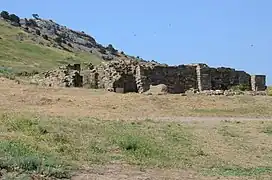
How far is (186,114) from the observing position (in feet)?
78.6

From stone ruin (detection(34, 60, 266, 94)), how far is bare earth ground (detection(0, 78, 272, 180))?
278cm

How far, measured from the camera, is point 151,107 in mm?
Answer: 25000

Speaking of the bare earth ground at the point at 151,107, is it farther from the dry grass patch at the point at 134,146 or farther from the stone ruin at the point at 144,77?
the stone ruin at the point at 144,77

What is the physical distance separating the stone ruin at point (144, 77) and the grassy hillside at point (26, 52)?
21297mm

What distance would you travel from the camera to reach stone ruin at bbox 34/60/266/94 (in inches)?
1242

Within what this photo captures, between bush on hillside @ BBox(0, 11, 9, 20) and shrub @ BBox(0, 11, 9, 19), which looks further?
shrub @ BBox(0, 11, 9, 19)

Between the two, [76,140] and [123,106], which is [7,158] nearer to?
[76,140]

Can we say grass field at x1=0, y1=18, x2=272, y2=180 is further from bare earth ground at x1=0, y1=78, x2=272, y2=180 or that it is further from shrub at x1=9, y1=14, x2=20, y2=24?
shrub at x1=9, y1=14, x2=20, y2=24

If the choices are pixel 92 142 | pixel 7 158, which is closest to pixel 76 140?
pixel 92 142

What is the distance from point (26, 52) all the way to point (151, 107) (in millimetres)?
44618

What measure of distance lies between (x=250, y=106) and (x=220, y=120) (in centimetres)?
496

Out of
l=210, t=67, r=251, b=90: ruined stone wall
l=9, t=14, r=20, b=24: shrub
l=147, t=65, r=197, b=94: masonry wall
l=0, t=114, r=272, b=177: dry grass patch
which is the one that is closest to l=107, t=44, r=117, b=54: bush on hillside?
l=9, t=14, r=20, b=24: shrub

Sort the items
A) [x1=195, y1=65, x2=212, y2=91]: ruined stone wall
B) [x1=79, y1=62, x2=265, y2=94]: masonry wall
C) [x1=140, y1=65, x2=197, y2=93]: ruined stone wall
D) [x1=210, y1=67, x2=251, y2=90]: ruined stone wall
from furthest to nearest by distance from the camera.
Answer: [x1=210, y1=67, x2=251, y2=90]: ruined stone wall, [x1=195, y1=65, x2=212, y2=91]: ruined stone wall, [x1=140, y1=65, x2=197, y2=93]: ruined stone wall, [x1=79, y1=62, x2=265, y2=94]: masonry wall

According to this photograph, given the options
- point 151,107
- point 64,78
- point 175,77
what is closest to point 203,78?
point 175,77
